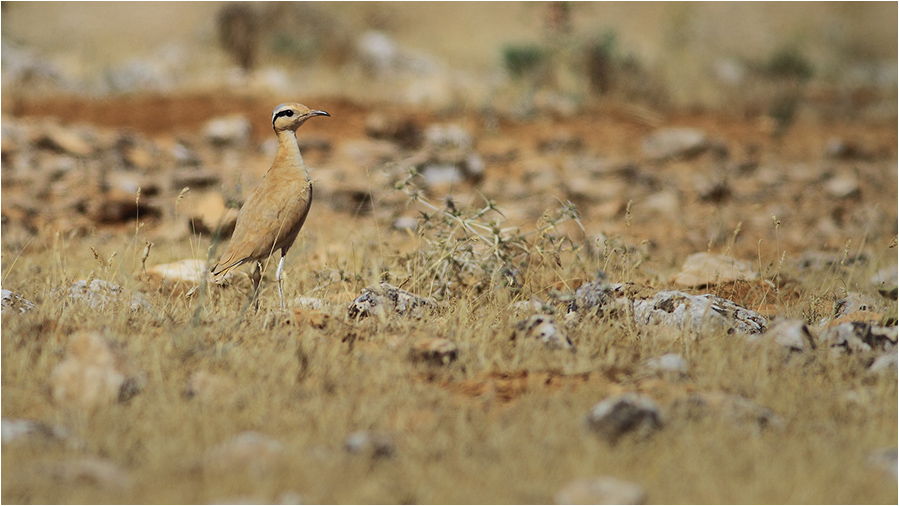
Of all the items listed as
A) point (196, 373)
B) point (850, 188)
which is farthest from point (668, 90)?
point (196, 373)

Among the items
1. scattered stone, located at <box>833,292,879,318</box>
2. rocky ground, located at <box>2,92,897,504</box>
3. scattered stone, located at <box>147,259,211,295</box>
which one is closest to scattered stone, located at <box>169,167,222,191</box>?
rocky ground, located at <box>2,92,897,504</box>

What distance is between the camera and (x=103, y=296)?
148 inches

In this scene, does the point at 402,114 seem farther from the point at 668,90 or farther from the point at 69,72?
the point at 69,72

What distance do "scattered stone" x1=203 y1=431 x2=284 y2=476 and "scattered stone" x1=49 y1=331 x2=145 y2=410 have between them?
54 centimetres

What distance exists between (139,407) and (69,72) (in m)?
14.1

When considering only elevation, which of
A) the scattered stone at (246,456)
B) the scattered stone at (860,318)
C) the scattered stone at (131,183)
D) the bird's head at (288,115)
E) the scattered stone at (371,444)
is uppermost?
the bird's head at (288,115)

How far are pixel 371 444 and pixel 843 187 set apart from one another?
325 inches

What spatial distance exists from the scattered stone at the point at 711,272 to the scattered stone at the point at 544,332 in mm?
1576

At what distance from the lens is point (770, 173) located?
31.8 feet

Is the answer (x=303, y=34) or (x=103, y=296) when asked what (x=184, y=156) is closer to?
(x=103, y=296)

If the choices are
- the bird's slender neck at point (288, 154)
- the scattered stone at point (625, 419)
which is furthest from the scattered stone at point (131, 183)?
the scattered stone at point (625, 419)

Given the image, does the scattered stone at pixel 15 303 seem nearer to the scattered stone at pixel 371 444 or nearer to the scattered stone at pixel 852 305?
the scattered stone at pixel 371 444

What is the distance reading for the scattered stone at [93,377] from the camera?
2.60 m

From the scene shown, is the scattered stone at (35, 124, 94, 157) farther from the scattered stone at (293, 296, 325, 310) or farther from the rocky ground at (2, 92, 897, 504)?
the scattered stone at (293, 296, 325, 310)
